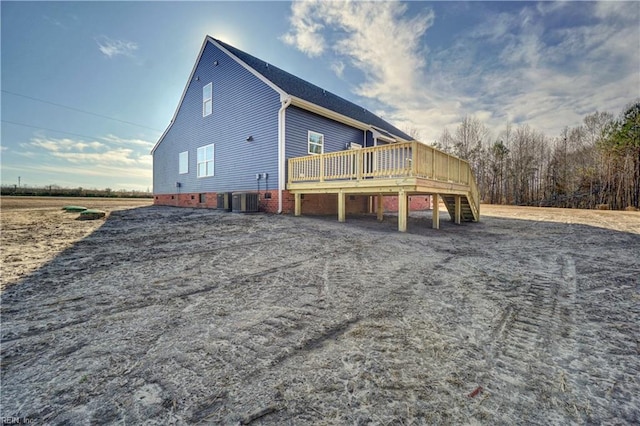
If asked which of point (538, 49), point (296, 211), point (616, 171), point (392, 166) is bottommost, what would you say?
point (296, 211)

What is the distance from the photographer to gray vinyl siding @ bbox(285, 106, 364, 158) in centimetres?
1048

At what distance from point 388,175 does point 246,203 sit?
5912 millimetres

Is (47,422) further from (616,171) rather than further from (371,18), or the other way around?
(616,171)

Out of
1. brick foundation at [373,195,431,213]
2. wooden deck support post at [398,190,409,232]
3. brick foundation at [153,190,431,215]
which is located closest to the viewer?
wooden deck support post at [398,190,409,232]

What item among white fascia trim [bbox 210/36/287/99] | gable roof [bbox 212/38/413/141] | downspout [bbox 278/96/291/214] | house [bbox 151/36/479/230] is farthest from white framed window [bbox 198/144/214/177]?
downspout [bbox 278/96/291/214]

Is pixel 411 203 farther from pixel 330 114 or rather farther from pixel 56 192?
pixel 56 192

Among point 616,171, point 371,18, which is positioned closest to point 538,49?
point 371,18

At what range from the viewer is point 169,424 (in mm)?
1401

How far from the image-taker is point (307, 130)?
11109 millimetres

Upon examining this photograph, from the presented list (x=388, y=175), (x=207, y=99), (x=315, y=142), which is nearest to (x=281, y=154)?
(x=315, y=142)

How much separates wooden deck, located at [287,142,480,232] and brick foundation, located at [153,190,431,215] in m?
0.56

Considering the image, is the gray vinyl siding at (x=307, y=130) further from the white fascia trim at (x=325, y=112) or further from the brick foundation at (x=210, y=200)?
the brick foundation at (x=210, y=200)

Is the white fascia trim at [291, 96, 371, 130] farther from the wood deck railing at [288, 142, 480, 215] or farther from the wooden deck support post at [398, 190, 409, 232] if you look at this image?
the wooden deck support post at [398, 190, 409, 232]

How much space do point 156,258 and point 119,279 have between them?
92 centimetres
